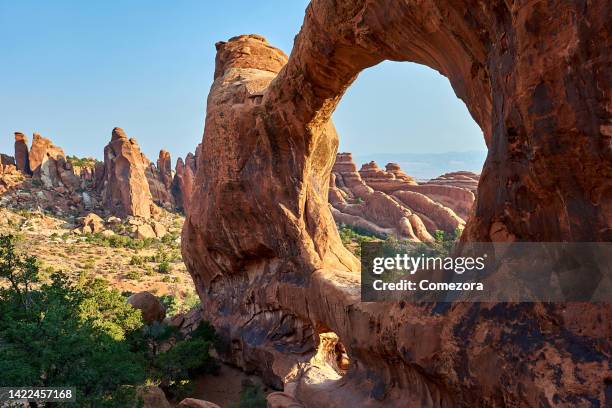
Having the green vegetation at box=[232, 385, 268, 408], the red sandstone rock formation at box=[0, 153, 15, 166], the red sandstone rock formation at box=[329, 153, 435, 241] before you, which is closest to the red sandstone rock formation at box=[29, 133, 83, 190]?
the red sandstone rock formation at box=[0, 153, 15, 166]

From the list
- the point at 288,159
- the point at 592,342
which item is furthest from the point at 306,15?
the point at 592,342

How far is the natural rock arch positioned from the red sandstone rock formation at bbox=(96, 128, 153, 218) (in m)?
40.7

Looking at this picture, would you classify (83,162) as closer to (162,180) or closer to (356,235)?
(162,180)

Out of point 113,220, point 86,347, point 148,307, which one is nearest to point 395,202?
point 113,220

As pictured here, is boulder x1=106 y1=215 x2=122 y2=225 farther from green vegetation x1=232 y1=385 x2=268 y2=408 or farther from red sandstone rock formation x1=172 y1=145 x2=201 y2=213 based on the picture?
green vegetation x1=232 y1=385 x2=268 y2=408

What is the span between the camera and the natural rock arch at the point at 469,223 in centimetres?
371

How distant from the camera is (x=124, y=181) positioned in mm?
51375

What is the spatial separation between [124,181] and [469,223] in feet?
174

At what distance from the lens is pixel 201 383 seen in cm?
1281

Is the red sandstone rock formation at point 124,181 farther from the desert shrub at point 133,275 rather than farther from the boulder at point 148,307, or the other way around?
the boulder at point 148,307

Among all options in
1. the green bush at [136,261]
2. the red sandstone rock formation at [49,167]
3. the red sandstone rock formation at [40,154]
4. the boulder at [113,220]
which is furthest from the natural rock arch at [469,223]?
the red sandstone rock formation at [40,154]

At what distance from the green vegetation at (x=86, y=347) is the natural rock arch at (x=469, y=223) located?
2.02 metres

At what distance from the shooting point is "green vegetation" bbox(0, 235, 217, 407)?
6996 millimetres

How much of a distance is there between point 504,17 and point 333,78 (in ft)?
19.3
